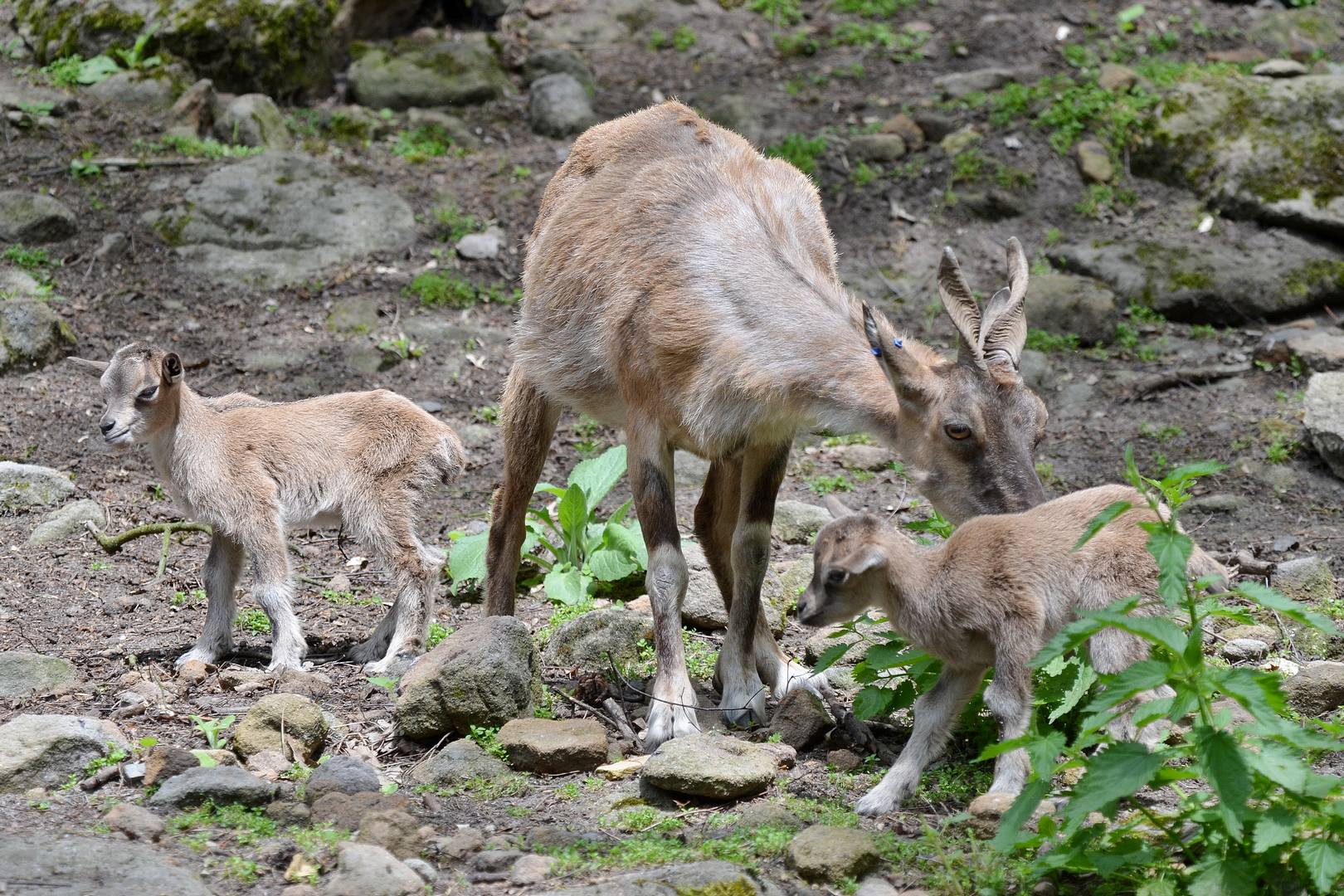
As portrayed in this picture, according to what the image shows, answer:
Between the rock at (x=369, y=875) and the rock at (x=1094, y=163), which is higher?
the rock at (x=369, y=875)

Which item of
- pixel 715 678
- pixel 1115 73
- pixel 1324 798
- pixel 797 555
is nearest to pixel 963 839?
pixel 1324 798

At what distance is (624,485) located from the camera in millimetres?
8648

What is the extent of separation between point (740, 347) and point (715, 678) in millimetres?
1609

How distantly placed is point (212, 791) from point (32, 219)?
7.45m

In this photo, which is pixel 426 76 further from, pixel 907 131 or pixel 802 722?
pixel 802 722

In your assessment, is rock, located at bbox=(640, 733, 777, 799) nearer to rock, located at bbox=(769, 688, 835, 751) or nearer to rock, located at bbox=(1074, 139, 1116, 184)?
rock, located at bbox=(769, 688, 835, 751)

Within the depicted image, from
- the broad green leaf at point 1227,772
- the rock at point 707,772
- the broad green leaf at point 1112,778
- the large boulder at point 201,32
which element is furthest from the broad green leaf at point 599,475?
the large boulder at point 201,32

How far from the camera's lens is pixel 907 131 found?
12.5m

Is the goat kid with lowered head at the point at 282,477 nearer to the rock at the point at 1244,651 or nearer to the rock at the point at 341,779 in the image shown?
the rock at the point at 341,779

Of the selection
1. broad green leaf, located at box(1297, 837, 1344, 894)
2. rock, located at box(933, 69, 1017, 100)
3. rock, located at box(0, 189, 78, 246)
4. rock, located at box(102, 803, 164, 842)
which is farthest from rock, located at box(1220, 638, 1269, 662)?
rock, located at box(0, 189, 78, 246)

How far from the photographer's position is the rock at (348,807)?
4.34 m

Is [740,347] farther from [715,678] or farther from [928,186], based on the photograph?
[928,186]

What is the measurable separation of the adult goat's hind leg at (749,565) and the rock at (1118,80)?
27.7 feet

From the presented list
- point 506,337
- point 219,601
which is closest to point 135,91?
point 506,337
